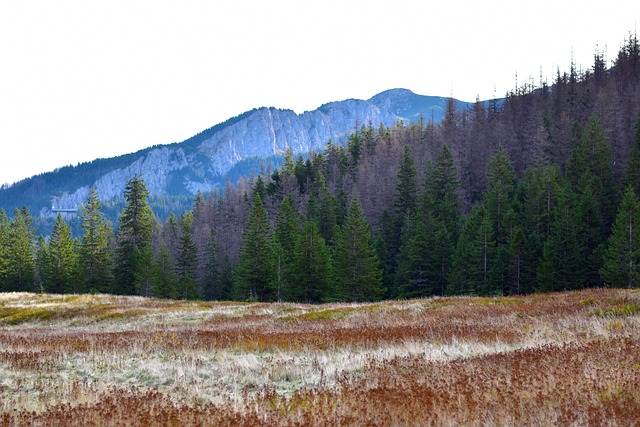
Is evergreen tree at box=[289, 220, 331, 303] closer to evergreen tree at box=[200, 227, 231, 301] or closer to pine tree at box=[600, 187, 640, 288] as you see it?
evergreen tree at box=[200, 227, 231, 301]

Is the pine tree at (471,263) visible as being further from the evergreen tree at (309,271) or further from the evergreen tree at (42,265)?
the evergreen tree at (42,265)

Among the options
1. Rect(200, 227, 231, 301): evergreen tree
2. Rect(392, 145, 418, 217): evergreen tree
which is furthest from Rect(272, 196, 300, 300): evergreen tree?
Rect(200, 227, 231, 301): evergreen tree

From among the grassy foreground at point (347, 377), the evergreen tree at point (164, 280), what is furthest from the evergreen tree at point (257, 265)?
the grassy foreground at point (347, 377)

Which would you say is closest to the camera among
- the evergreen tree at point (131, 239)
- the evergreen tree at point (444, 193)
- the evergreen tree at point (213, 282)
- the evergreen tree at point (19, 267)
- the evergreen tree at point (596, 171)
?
the evergreen tree at point (596, 171)

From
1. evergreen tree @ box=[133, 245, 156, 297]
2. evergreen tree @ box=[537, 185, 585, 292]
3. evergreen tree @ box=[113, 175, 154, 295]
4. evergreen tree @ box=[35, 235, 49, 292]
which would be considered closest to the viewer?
evergreen tree @ box=[537, 185, 585, 292]

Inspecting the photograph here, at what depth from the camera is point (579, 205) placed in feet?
164

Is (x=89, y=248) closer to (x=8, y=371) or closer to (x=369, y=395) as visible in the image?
(x=8, y=371)

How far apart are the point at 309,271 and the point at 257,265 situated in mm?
7289

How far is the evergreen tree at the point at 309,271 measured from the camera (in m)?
57.6

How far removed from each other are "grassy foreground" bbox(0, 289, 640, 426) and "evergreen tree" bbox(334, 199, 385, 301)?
1546 inches

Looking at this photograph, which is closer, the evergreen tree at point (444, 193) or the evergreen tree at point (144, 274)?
the evergreen tree at point (144, 274)

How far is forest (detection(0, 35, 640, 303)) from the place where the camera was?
49375mm

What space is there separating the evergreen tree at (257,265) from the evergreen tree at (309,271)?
372 cm

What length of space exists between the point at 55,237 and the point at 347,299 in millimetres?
49101
